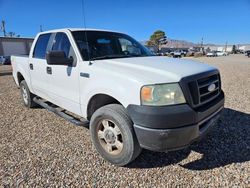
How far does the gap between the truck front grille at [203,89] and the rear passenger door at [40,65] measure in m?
2.96

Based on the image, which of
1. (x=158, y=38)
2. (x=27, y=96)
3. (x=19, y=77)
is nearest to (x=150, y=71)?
(x=27, y=96)

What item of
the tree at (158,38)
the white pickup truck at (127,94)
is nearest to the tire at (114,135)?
the white pickup truck at (127,94)

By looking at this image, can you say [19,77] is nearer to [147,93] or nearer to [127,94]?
[127,94]

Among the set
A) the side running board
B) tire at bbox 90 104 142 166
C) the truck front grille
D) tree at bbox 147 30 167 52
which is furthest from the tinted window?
tree at bbox 147 30 167 52

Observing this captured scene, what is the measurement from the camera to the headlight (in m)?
2.38

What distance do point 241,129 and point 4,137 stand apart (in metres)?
4.58

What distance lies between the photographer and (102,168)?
2916 mm

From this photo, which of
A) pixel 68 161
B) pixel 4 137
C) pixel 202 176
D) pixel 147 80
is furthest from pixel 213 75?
pixel 4 137

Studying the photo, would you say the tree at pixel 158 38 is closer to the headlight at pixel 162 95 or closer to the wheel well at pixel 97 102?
the wheel well at pixel 97 102

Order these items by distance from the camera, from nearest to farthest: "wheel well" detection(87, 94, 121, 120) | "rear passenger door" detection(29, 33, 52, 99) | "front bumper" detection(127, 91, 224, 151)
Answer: "front bumper" detection(127, 91, 224, 151) < "wheel well" detection(87, 94, 121, 120) < "rear passenger door" detection(29, 33, 52, 99)

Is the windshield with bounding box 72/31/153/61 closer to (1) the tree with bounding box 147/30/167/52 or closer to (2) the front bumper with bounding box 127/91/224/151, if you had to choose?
(2) the front bumper with bounding box 127/91/224/151

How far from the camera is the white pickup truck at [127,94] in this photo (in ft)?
7.80

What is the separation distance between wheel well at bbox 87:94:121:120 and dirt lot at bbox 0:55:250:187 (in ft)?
2.20

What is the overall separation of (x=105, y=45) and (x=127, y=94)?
5.19ft
